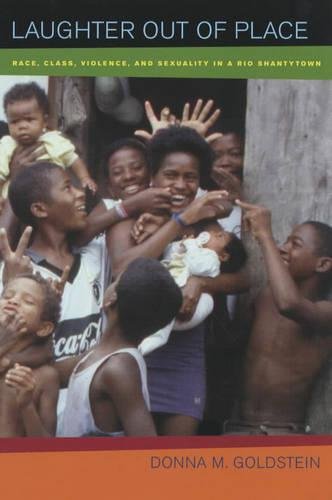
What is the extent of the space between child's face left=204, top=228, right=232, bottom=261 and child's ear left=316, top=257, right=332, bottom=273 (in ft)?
1.58

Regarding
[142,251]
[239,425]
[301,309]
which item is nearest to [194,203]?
[142,251]

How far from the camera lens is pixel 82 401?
557cm

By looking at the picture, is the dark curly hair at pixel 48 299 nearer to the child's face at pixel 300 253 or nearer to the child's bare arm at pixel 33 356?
the child's bare arm at pixel 33 356

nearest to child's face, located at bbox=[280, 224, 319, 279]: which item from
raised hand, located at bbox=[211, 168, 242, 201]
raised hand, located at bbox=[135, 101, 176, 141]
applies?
raised hand, located at bbox=[211, 168, 242, 201]

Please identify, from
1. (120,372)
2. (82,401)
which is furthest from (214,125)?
(82,401)

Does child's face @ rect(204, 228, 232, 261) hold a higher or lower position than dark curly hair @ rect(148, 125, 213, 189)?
lower

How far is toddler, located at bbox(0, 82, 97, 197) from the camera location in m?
5.72

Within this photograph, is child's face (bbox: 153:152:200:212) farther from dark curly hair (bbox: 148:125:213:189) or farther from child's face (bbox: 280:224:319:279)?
child's face (bbox: 280:224:319:279)

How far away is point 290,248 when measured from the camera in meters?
5.77

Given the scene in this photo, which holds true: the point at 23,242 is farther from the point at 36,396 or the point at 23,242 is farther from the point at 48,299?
the point at 36,396

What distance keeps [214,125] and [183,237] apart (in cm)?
61

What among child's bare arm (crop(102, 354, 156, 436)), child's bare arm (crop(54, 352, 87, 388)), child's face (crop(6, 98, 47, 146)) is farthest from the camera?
child's face (crop(6, 98, 47, 146))

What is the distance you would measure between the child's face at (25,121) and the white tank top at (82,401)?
46.0 inches

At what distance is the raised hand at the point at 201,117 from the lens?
18.9 feet
